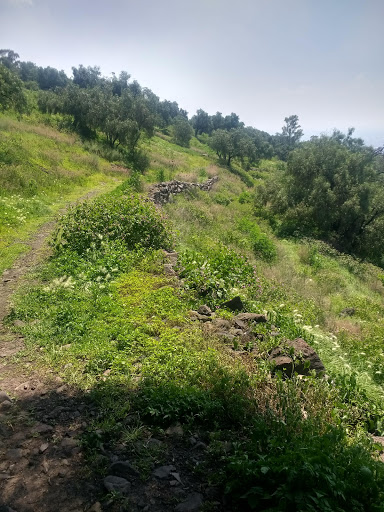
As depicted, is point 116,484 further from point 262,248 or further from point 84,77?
point 84,77

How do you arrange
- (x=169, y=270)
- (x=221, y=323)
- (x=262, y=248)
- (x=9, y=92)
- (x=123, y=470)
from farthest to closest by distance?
(x=9, y=92) → (x=262, y=248) → (x=169, y=270) → (x=221, y=323) → (x=123, y=470)

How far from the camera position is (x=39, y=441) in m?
3.28

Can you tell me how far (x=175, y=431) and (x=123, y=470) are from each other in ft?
2.45

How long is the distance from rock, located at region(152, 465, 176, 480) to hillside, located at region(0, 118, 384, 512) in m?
0.02

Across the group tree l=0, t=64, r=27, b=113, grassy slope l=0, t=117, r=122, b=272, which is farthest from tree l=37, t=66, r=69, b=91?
grassy slope l=0, t=117, r=122, b=272

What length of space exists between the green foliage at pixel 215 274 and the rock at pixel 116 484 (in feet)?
14.2

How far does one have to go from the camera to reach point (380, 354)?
7.32 meters

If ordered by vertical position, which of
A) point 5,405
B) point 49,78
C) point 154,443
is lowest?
point 5,405

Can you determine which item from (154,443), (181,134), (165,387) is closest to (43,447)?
(154,443)

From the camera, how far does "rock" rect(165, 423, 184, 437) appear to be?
357cm

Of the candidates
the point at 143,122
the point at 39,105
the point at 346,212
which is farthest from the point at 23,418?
the point at 39,105

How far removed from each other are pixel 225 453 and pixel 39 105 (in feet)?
133

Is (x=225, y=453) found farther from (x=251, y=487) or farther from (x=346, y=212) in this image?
(x=346, y=212)

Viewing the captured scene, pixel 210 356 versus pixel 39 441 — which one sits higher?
pixel 210 356
